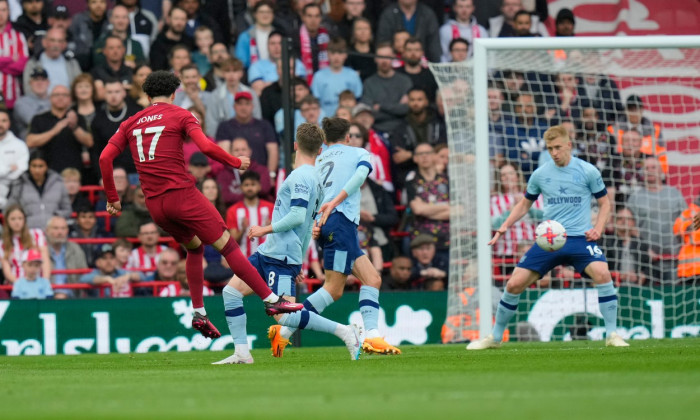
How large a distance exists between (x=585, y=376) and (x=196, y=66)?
1062 centimetres

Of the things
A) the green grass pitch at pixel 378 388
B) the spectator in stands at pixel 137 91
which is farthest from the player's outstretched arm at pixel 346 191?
the spectator in stands at pixel 137 91

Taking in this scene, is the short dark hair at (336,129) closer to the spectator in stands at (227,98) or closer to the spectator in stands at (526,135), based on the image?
the spectator in stands at (526,135)

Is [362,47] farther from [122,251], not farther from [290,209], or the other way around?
[290,209]

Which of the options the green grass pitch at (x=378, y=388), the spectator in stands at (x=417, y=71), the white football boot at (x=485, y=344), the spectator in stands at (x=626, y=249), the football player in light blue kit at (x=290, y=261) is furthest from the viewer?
the spectator in stands at (x=417, y=71)

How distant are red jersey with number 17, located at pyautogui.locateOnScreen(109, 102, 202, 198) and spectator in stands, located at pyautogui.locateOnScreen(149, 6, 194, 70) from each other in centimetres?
825

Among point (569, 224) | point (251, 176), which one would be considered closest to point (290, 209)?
point (569, 224)

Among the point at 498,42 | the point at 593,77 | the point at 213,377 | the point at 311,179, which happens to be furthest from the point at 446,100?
the point at 213,377

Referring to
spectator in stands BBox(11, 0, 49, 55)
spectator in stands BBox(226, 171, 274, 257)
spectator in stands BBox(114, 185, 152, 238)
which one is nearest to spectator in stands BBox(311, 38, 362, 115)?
spectator in stands BBox(226, 171, 274, 257)

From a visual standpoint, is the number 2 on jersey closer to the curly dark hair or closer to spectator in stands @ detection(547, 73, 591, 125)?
the curly dark hair

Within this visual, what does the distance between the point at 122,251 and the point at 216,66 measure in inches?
137

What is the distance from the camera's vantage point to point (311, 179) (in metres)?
10.2

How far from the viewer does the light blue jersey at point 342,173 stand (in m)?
11.3

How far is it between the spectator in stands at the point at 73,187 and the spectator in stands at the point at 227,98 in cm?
202

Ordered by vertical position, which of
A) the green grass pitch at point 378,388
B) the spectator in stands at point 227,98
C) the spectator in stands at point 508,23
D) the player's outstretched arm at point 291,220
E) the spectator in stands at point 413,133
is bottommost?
the green grass pitch at point 378,388
